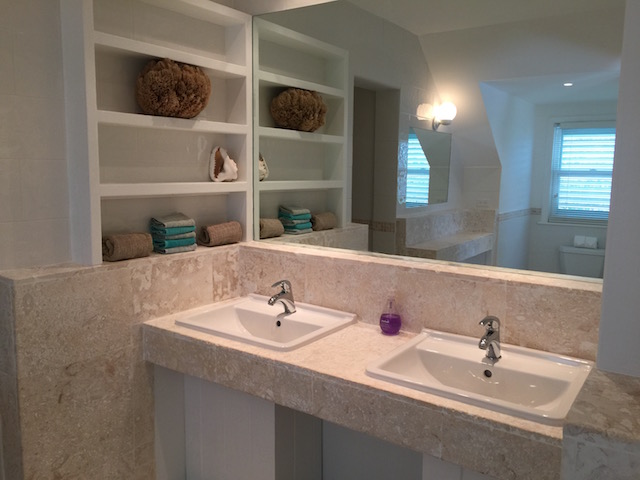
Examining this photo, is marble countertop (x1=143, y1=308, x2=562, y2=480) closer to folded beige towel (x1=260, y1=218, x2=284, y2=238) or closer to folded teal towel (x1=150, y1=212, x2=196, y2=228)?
folded teal towel (x1=150, y1=212, x2=196, y2=228)

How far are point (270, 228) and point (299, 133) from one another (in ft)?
1.60

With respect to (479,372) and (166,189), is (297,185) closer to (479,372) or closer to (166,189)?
(166,189)

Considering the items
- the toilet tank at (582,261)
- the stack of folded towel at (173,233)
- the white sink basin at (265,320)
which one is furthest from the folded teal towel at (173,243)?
the toilet tank at (582,261)

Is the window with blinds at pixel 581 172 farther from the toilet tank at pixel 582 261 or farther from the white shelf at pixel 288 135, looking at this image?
the white shelf at pixel 288 135

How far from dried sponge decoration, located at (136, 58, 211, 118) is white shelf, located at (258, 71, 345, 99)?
41 cm

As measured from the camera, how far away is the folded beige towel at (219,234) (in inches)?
96.7

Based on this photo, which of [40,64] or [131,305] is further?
[131,305]

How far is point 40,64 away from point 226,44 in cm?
92

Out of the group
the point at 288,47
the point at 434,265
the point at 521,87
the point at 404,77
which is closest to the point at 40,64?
the point at 288,47

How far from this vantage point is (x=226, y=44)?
2.56 m

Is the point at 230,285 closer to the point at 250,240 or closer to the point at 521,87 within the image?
the point at 250,240

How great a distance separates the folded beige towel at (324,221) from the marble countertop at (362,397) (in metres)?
0.53

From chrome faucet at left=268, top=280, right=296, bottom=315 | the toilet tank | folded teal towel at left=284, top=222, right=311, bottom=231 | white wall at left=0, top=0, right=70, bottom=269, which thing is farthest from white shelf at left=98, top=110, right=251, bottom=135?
the toilet tank

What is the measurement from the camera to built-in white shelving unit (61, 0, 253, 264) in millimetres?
1931
